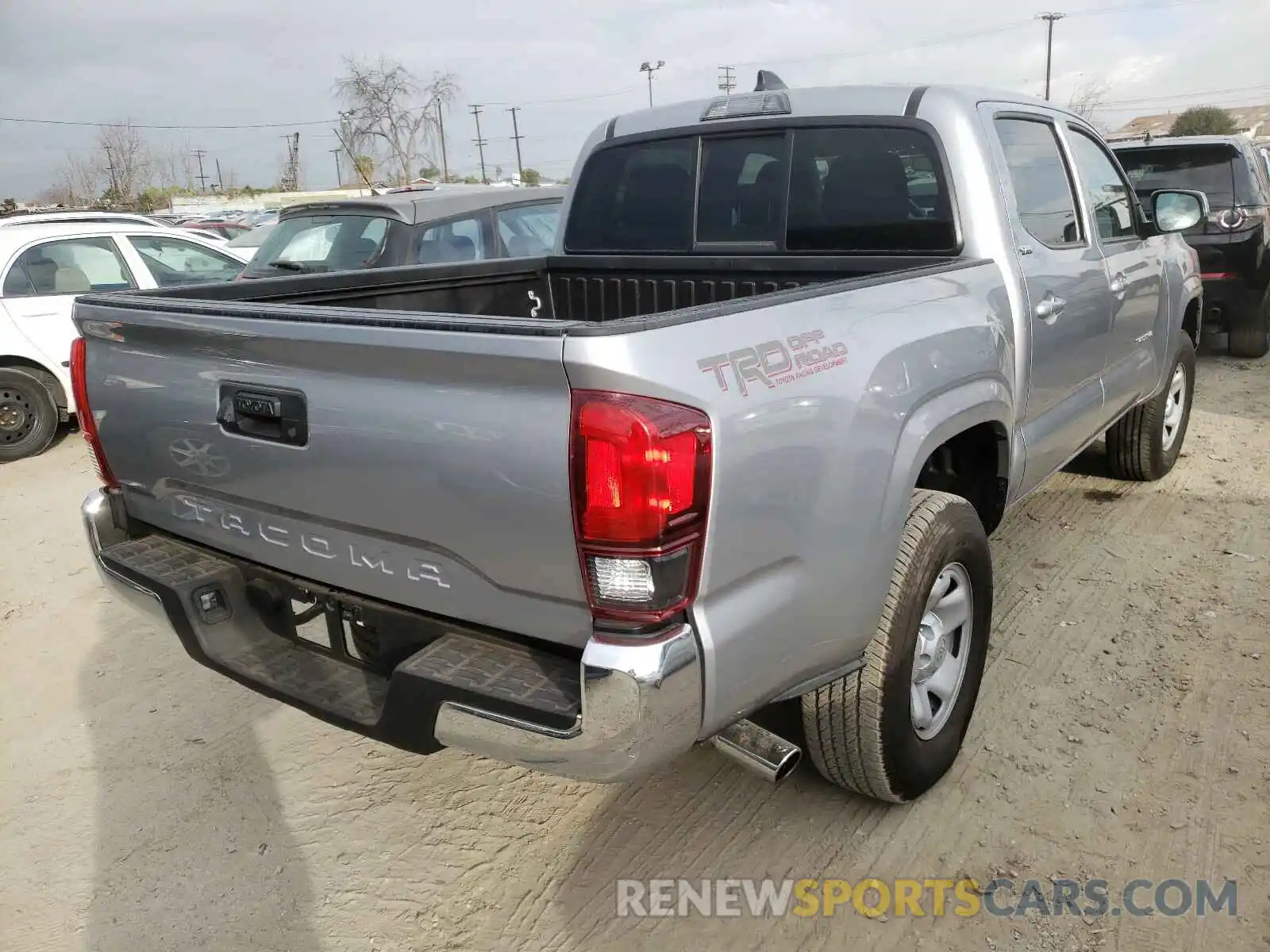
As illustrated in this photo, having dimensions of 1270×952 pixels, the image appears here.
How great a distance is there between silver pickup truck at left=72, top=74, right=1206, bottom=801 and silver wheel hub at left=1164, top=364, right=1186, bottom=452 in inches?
71.3

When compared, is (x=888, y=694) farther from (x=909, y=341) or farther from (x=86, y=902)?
(x=86, y=902)

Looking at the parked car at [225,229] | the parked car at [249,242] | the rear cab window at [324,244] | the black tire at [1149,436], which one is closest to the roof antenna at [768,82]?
the black tire at [1149,436]

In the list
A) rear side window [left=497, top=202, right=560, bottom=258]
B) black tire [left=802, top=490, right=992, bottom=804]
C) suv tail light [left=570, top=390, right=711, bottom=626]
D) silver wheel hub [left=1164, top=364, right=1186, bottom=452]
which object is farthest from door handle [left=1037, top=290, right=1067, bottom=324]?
rear side window [left=497, top=202, right=560, bottom=258]

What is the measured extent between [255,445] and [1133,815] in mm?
2567

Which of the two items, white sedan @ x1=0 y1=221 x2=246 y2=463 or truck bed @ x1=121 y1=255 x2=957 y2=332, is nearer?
truck bed @ x1=121 y1=255 x2=957 y2=332

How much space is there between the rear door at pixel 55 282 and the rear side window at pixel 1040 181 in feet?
22.1

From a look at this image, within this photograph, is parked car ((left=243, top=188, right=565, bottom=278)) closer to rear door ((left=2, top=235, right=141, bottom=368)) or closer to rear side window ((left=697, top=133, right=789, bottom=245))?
rear door ((left=2, top=235, right=141, bottom=368))

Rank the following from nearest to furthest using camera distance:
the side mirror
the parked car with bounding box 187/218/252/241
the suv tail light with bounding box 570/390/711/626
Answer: the suv tail light with bounding box 570/390/711/626 < the side mirror < the parked car with bounding box 187/218/252/241

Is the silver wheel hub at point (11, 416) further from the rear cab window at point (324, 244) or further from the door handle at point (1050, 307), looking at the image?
the door handle at point (1050, 307)

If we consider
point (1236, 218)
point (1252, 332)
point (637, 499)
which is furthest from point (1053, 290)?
point (1252, 332)

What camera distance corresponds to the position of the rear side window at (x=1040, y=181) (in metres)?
3.42

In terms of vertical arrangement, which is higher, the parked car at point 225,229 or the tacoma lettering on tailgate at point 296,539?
the parked car at point 225,229

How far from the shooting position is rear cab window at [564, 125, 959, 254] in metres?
3.30

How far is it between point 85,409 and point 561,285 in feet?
6.86
